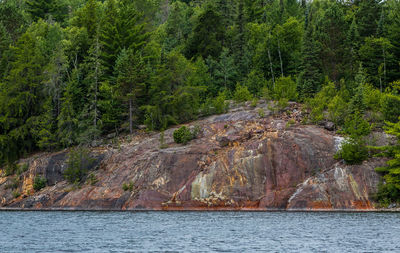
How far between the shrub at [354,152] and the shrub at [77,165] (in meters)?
33.5

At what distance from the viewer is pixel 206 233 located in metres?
35.8

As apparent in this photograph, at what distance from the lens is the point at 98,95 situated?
235ft

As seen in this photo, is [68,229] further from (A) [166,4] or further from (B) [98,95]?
(A) [166,4]

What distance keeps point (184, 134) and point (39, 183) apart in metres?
21.4

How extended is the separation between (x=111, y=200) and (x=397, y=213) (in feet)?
108

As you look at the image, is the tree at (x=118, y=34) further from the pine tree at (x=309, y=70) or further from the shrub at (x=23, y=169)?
the pine tree at (x=309, y=70)

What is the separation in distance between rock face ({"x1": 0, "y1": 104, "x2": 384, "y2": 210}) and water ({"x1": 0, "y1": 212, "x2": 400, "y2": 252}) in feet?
17.1

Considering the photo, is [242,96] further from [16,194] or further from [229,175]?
[16,194]

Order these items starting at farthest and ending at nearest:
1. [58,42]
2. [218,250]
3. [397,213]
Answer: [58,42] → [397,213] → [218,250]

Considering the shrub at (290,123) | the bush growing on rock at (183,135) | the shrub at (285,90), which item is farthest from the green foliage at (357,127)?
the bush growing on rock at (183,135)

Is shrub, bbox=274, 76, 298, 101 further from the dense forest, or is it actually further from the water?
the water

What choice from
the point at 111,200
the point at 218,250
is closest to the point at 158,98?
the point at 111,200

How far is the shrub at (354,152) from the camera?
175 feet

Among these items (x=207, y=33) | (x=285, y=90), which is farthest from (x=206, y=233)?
(x=207, y=33)
